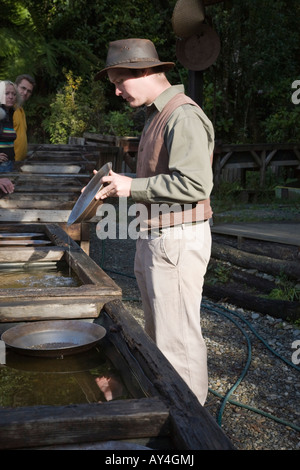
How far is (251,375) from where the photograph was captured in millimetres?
4473

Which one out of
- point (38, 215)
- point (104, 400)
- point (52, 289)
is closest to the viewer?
point (104, 400)

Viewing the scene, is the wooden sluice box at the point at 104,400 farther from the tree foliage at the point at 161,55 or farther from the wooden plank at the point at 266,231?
the tree foliage at the point at 161,55

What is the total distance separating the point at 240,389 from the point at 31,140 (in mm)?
15614

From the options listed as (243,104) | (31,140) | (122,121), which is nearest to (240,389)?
(122,121)

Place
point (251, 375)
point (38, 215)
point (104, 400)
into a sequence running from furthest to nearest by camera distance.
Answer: point (38, 215)
point (251, 375)
point (104, 400)

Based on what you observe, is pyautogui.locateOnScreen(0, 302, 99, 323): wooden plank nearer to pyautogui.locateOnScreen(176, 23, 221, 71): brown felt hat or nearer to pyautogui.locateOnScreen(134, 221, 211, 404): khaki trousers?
pyautogui.locateOnScreen(134, 221, 211, 404): khaki trousers

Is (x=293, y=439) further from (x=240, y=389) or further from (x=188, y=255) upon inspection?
(x=188, y=255)

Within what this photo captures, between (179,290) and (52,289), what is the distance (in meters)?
0.69

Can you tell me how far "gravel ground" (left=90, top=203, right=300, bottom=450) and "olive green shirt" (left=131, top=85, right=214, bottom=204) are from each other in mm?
1698

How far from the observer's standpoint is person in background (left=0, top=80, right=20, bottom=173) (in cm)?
732

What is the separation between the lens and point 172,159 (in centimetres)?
256

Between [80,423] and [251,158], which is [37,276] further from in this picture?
[251,158]

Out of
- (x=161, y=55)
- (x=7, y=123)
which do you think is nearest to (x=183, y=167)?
(x=7, y=123)

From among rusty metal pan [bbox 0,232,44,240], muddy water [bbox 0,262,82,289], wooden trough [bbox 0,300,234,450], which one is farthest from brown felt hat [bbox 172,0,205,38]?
wooden trough [bbox 0,300,234,450]
